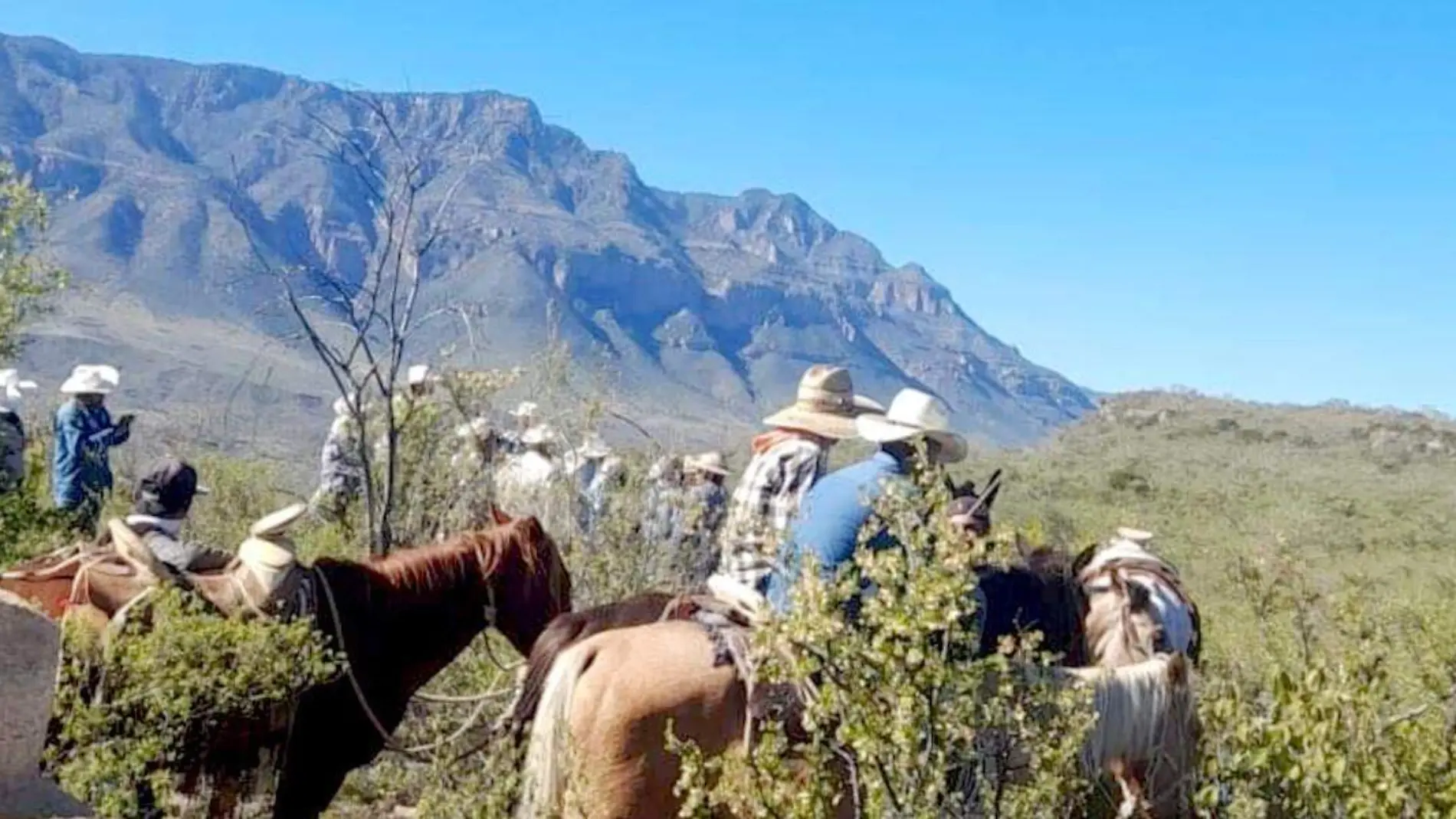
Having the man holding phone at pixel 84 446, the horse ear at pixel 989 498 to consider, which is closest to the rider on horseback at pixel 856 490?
the horse ear at pixel 989 498

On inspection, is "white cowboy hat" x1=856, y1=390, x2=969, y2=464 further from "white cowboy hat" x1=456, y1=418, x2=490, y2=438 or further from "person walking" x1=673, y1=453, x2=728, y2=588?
"white cowboy hat" x1=456, y1=418, x2=490, y2=438

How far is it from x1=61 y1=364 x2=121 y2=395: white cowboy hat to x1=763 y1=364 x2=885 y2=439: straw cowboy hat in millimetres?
5047

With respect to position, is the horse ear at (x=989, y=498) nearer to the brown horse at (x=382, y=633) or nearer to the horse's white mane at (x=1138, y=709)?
the horse's white mane at (x=1138, y=709)

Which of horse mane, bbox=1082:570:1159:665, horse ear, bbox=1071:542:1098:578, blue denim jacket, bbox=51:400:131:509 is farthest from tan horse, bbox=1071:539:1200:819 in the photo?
blue denim jacket, bbox=51:400:131:509

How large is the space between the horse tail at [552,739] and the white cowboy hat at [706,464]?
5.22 metres

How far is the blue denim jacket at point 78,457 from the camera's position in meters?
8.80

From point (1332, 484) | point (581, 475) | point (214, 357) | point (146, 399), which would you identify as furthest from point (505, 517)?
point (214, 357)

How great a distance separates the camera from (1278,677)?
389cm

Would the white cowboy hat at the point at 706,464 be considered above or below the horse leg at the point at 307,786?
above

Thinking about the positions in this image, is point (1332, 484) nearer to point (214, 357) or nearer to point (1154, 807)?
point (1154, 807)

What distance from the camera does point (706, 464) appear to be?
10.4 m

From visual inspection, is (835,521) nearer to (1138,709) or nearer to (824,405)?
(1138,709)

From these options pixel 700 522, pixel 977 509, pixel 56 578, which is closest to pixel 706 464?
pixel 700 522

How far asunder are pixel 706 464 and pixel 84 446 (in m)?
4.19
